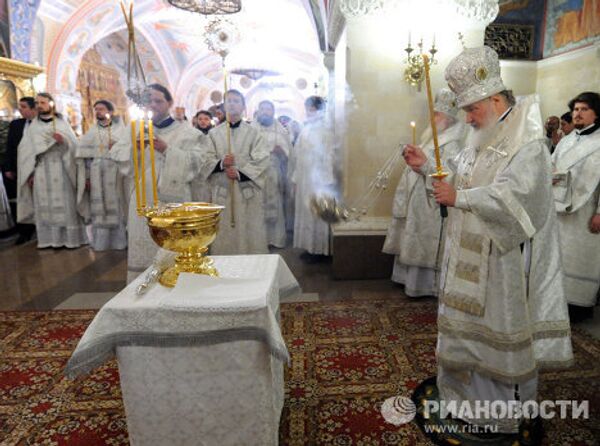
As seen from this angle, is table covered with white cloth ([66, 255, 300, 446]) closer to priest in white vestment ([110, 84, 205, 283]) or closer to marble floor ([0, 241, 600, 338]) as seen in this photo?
priest in white vestment ([110, 84, 205, 283])

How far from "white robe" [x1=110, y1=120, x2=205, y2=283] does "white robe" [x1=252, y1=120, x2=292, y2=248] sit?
6.68 feet

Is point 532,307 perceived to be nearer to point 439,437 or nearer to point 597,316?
point 439,437

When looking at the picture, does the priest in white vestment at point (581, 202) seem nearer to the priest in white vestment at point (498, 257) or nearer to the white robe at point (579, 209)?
the white robe at point (579, 209)

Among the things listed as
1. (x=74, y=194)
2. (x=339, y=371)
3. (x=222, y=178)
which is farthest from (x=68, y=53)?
(x=339, y=371)

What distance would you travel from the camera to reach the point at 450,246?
7.07ft

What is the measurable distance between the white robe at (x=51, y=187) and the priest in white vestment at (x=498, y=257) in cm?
592

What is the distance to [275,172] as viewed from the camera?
6.35 metres

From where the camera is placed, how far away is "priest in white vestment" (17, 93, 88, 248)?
6.10m

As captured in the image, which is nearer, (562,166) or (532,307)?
(532,307)

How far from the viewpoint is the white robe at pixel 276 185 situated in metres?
6.07

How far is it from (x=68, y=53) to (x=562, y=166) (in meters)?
11.4

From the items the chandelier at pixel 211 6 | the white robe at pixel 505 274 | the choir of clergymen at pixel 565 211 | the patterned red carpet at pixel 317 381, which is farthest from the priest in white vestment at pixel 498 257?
the chandelier at pixel 211 6

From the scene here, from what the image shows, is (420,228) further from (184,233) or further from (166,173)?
(184,233)

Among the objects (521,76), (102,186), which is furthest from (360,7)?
(102,186)
